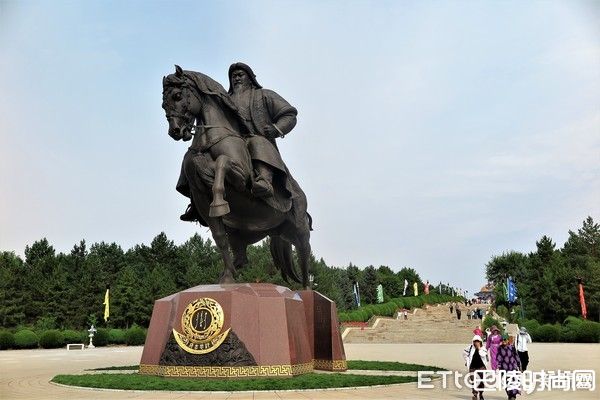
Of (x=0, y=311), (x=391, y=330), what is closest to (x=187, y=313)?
(x=391, y=330)

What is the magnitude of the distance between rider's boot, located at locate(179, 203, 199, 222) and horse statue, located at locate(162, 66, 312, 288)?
0.41ft

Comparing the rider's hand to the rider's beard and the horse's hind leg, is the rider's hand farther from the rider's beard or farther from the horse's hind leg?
the horse's hind leg

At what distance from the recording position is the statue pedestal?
8969mm

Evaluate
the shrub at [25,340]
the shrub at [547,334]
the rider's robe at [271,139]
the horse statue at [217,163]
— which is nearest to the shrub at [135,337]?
the shrub at [25,340]

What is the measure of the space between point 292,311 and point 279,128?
140 inches

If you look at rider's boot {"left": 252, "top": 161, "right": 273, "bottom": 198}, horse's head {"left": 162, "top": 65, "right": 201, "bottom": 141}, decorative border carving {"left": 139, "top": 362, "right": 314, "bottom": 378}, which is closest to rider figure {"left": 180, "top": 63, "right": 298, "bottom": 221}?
rider's boot {"left": 252, "top": 161, "right": 273, "bottom": 198}

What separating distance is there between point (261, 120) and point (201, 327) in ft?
13.6

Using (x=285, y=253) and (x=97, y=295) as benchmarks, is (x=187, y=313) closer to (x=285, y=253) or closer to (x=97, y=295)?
(x=285, y=253)

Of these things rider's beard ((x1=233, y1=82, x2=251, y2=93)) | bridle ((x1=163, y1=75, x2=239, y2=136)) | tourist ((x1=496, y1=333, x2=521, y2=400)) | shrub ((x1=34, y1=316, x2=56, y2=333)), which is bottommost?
tourist ((x1=496, y1=333, x2=521, y2=400))

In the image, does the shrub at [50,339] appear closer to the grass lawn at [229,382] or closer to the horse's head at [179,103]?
the grass lawn at [229,382]

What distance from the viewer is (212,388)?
316 inches

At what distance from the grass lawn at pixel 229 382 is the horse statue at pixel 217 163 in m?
2.18

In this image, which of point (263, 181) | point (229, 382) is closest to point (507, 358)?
point (229, 382)

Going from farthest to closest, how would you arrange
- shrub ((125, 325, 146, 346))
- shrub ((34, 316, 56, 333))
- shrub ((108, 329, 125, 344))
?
shrub ((34, 316, 56, 333))
shrub ((108, 329, 125, 344))
shrub ((125, 325, 146, 346))
